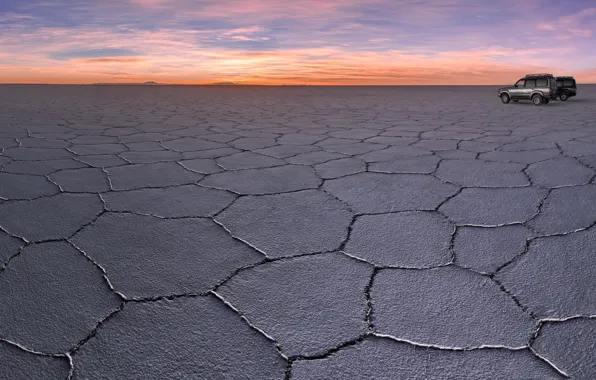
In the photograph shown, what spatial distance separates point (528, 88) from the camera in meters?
10.0

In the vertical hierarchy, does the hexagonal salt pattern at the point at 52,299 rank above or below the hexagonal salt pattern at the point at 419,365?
above

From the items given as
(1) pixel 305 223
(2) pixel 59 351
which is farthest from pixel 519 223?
(2) pixel 59 351

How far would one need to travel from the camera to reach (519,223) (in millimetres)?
1861

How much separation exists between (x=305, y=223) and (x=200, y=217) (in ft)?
1.58

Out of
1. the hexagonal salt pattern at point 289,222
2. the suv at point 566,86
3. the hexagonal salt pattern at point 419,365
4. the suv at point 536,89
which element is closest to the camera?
the hexagonal salt pattern at point 419,365

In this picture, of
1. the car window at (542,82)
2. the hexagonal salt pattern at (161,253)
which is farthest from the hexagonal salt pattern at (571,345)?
the car window at (542,82)

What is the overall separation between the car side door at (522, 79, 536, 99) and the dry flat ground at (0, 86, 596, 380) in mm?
7946

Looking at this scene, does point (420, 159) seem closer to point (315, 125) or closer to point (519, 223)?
point (519, 223)

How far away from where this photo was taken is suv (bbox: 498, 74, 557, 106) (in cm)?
962

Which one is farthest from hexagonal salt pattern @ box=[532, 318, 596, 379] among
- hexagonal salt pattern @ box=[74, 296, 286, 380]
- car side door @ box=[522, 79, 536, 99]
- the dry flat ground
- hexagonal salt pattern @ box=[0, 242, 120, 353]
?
car side door @ box=[522, 79, 536, 99]

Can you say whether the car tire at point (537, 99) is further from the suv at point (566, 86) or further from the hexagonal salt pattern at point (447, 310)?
the hexagonal salt pattern at point (447, 310)

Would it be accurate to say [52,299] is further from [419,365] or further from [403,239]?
[403,239]

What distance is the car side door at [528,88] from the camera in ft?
32.6

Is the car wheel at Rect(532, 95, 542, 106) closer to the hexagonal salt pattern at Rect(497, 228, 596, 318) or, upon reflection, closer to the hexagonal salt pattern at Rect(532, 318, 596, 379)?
the hexagonal salt pattern at Rect(497, 228, 596, 318)
